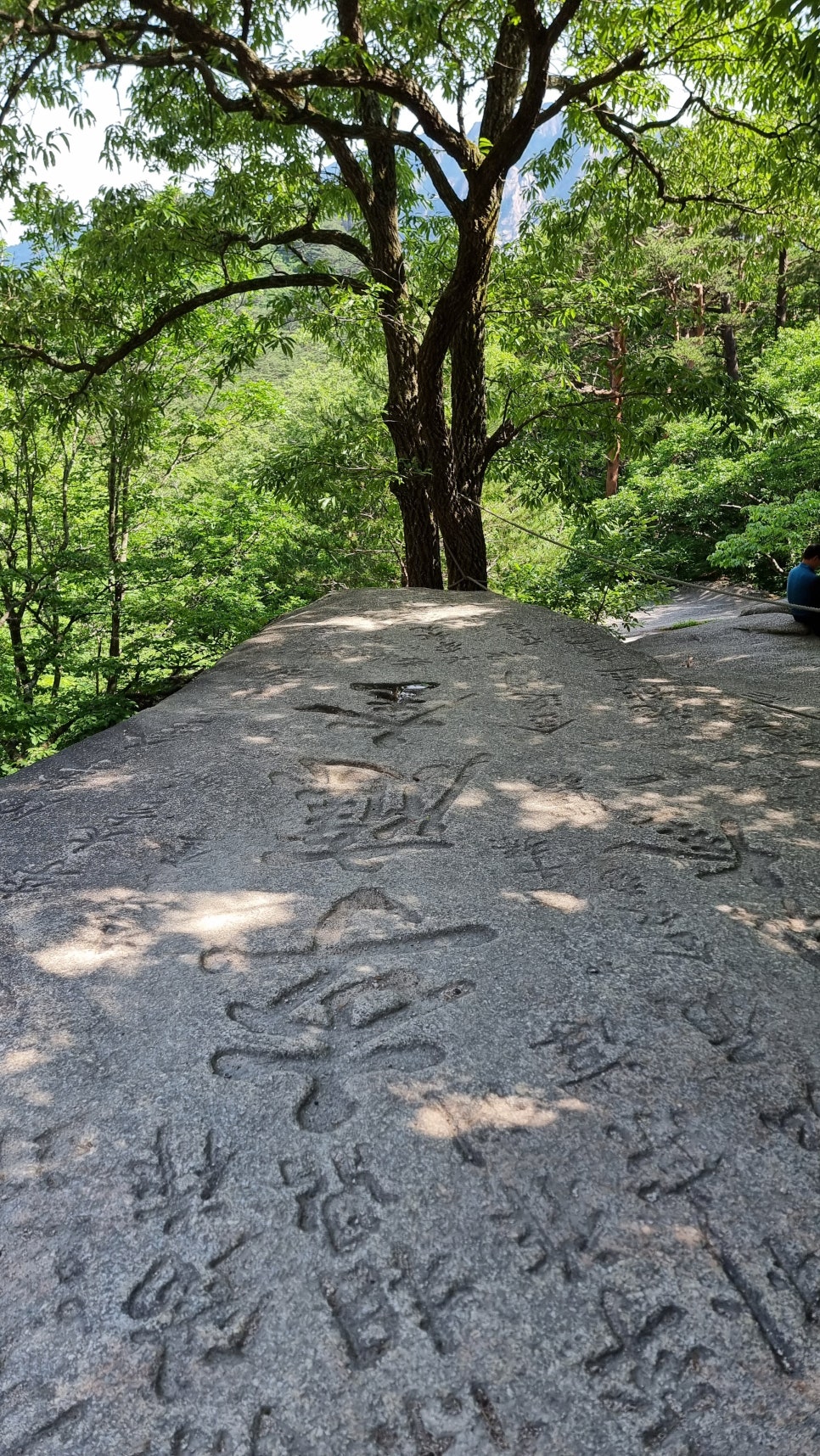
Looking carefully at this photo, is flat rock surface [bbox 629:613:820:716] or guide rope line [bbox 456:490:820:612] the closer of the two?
guide rope line [bbox 456:490:820:612]

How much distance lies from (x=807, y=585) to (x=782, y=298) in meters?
12.7

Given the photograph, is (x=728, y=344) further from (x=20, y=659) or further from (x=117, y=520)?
(x=20, y=659)

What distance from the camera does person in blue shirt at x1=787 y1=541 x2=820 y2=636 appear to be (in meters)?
7.00

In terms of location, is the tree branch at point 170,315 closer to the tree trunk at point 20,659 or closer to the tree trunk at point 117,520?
the tree trunk at point 117,520

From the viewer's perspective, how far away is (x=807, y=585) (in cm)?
704

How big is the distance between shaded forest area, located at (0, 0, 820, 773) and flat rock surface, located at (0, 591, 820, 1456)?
7.76 ft

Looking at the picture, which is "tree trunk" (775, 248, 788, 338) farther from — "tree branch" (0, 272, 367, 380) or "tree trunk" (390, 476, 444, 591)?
"tree branch" (0, 272, 367, 380)

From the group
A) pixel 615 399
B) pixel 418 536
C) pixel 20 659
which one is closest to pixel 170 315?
pixel 418 536

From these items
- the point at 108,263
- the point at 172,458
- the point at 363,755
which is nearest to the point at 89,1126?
the point at 363,755

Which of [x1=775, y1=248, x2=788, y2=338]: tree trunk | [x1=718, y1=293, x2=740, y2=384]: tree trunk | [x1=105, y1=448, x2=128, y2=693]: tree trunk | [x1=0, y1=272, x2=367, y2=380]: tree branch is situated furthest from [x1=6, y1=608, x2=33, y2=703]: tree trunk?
[x1=718, y1=293, x2=740, y2=384]: tree trunk

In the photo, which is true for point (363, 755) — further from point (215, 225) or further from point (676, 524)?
point (676, 524)

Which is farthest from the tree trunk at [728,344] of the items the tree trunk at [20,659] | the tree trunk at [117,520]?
the tree trunk at [20,659]

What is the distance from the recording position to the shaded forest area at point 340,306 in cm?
610

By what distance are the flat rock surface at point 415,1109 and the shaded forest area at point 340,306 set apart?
2.37m
